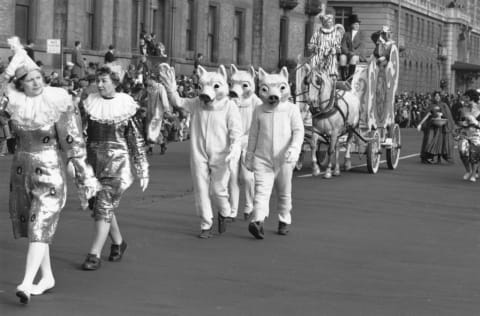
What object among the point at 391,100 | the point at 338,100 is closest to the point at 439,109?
the point at 391,100

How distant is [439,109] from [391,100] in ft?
14.7

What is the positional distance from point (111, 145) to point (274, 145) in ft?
9.47

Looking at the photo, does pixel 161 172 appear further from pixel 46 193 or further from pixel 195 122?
pixel 46 193

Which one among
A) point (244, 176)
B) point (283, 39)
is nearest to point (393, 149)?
point (244, 176)

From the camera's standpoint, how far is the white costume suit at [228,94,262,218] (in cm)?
1357

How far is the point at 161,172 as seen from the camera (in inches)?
847

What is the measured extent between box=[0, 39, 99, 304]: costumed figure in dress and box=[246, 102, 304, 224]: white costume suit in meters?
3.94

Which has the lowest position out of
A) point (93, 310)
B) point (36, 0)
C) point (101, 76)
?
point (93, 310)

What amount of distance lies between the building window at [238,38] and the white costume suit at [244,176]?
35.0 metres

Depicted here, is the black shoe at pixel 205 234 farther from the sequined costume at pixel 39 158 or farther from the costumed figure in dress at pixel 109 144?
the sequined costume at pixel 39 158

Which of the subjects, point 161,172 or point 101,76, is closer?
point 101,76

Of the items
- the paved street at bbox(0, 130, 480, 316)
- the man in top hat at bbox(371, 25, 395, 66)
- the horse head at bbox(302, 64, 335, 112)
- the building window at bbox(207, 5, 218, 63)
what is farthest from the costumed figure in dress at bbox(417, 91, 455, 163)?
the building window at bbox(207, 5, 218, 63)

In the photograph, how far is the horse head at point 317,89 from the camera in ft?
67.3

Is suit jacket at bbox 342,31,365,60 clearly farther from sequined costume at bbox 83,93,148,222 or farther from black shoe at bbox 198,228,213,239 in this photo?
sequined costume at bbox 83,93,148,222
